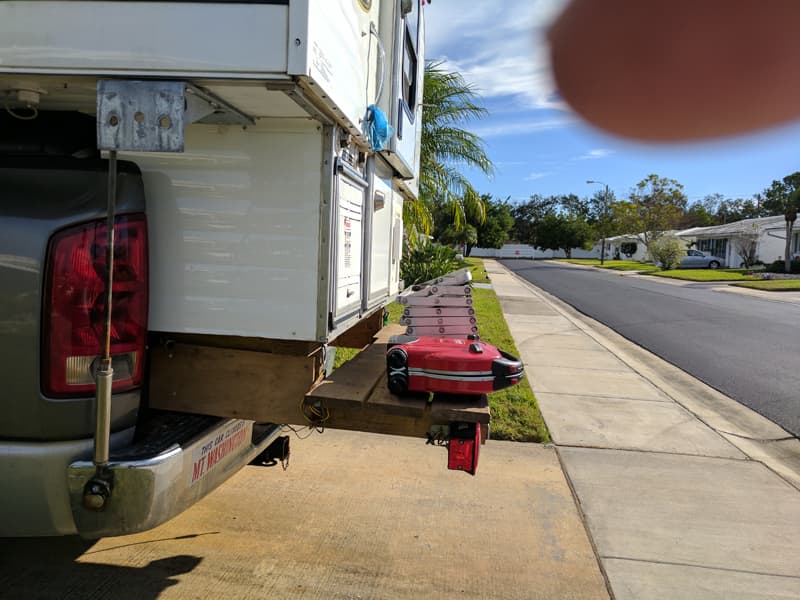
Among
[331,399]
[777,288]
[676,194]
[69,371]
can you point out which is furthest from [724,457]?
[676,194]

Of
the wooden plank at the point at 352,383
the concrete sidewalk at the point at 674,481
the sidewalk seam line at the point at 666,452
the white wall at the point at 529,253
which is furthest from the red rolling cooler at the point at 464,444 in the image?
the white wall at the point at 529,253

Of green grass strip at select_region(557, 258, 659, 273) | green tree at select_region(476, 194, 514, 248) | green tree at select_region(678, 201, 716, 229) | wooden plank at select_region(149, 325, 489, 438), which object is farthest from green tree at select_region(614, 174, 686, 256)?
wooden plank at select_region(149, 325, 489, 438)

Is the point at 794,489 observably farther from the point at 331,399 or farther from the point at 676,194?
the point at 676,194

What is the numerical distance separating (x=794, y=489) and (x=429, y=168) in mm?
10480

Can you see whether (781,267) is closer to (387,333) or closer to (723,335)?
(723,335)

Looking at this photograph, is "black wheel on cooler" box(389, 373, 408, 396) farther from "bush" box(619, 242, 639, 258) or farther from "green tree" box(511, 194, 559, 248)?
"green tree" box(511, 194, 559, 248)

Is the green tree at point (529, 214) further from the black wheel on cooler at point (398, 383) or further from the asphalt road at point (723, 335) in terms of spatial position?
the black wheel on cooler at point (398, 383)

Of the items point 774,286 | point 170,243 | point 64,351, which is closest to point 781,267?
point 774,286

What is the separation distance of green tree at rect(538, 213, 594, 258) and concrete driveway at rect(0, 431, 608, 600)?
Answer: 7161 centimetres

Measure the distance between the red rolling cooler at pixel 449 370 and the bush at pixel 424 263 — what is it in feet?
36.7

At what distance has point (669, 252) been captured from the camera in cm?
3997

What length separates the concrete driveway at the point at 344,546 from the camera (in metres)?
3.01

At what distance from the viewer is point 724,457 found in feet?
17.1

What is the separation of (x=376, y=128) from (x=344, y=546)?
218 centimetres
